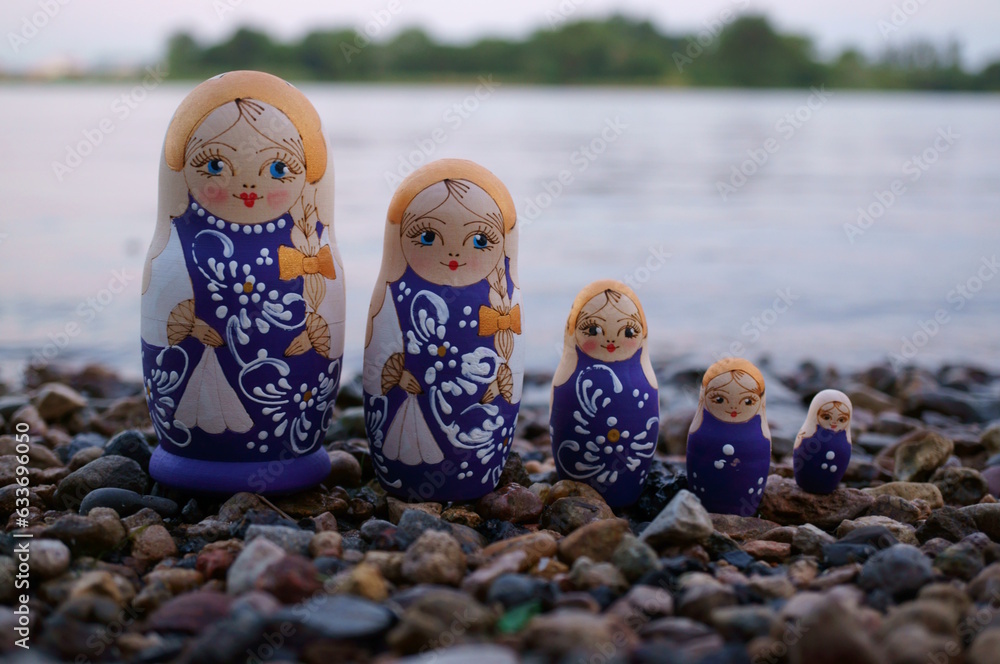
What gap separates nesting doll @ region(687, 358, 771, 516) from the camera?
4758 millimetres

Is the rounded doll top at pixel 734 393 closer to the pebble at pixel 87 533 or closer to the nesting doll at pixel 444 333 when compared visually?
the nesting doll at pixel 444 333

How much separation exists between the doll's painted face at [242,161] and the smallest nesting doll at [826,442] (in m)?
2.84

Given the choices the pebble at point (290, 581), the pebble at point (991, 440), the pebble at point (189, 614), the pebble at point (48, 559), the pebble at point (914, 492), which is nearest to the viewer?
the pebble at point (189, 614)

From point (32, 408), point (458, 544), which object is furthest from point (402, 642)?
point (32, 408)

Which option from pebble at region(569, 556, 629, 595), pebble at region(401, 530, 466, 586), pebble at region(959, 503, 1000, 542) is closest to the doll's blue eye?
pebble at region(401, 530, 466, 586)

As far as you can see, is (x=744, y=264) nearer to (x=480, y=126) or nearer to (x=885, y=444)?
(x=885, y=444)

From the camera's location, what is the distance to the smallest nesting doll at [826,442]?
4.96 metres

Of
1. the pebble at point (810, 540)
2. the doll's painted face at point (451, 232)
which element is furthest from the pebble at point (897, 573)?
the doll's painted face at point (451, 232)

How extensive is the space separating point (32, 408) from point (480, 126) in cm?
2952

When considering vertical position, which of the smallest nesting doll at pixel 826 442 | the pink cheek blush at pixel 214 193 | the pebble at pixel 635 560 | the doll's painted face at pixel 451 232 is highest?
the pink cheek blush at pixel 214 193

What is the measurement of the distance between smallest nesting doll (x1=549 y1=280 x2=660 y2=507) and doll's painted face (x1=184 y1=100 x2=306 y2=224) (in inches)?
61.3

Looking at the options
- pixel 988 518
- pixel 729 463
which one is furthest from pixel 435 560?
pixel 988 518

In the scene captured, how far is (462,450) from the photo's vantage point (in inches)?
185

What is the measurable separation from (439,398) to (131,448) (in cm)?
185
